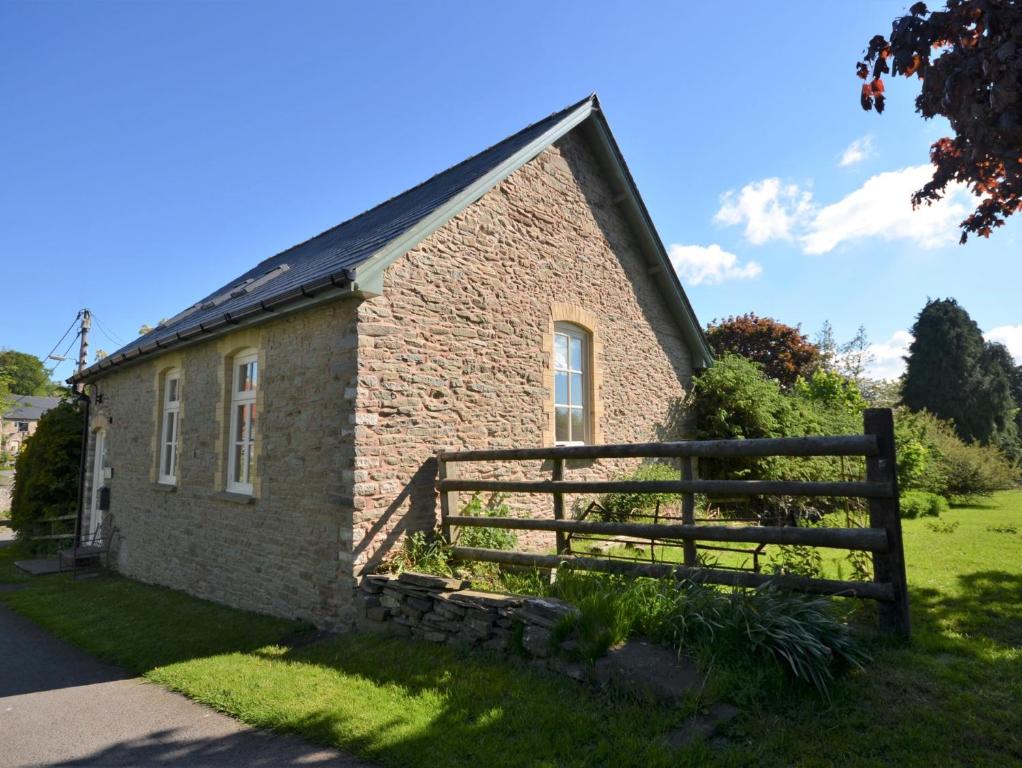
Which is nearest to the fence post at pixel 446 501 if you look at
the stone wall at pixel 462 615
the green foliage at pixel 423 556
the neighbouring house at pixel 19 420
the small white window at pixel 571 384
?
the green foliage at pixel 423 556

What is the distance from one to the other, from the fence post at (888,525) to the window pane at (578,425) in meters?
5.65

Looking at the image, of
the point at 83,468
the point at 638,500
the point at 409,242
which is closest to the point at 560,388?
the point at 638,500

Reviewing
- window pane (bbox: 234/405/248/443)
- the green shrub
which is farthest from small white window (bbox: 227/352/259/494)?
the green shrub

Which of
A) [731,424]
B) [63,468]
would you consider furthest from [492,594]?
[63,468]

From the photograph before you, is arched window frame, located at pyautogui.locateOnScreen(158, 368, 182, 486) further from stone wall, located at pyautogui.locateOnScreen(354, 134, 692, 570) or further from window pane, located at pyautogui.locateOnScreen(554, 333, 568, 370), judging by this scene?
window pane, located at pyautogui.locateOnScreen(554, 333, 568, 370)

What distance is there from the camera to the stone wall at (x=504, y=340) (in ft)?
21.3

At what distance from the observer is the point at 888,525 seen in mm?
4047

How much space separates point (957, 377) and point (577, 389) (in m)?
27.4

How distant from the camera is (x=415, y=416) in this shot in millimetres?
6832

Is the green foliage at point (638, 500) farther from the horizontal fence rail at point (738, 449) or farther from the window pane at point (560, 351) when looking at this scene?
the horizontal fence rail at point (738, 449)

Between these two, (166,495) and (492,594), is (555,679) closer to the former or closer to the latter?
(492,594)

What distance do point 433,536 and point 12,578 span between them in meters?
10.8

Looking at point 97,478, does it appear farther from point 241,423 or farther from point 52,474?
point 241,423

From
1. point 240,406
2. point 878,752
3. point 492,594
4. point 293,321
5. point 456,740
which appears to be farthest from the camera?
point 240,406
